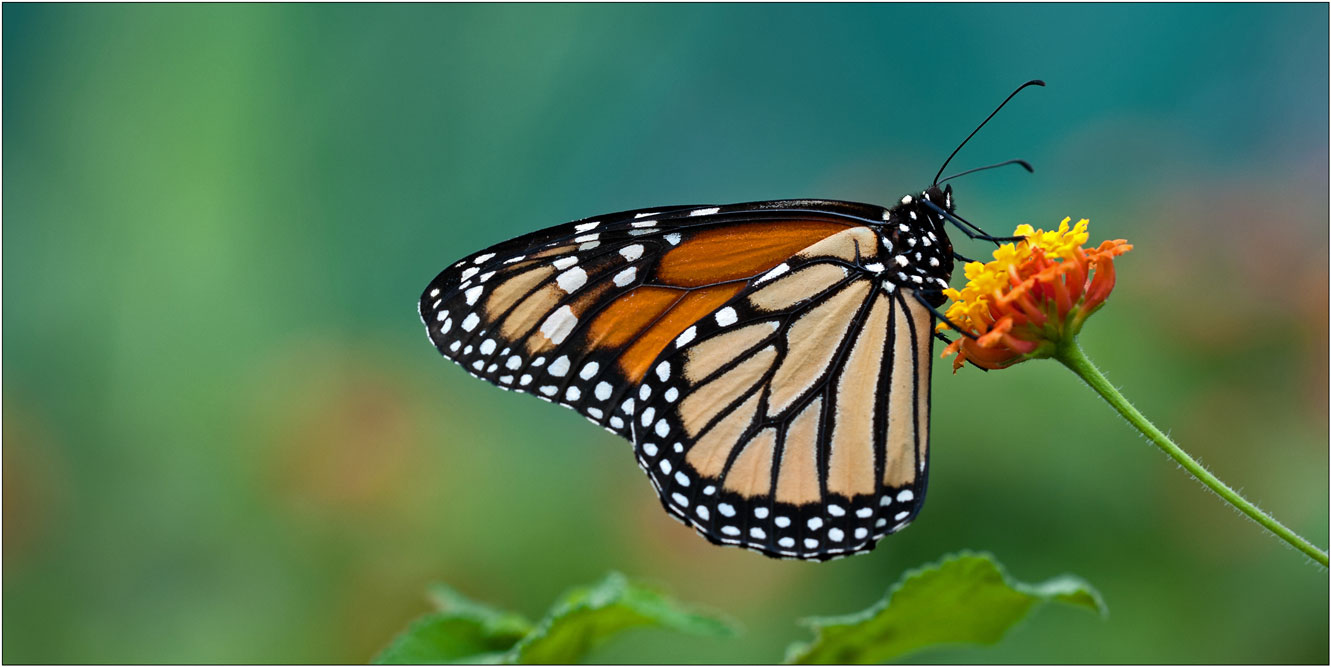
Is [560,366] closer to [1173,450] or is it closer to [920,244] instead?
[920,244]

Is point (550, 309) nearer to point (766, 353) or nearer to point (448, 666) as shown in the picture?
point (766, 353)

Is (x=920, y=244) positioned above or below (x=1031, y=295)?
above

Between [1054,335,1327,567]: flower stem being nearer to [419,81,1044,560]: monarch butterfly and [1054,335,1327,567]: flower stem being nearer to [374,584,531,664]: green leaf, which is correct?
[419,81,1044,560]: monarch butterfly

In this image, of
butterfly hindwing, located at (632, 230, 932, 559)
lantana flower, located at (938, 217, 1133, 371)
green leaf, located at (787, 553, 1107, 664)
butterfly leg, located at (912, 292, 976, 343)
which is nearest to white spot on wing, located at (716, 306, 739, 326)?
butterfly hindwing, located at (632, 230, 932, 559)

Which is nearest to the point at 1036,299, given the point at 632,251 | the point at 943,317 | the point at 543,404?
the point at 943,317

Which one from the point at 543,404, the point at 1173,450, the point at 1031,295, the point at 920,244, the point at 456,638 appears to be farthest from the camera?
the point at 543,404

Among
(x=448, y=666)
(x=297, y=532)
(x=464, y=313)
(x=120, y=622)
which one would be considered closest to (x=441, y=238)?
(x=297, y=532)

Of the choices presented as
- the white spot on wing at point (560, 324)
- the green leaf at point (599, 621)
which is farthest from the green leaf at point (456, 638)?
the white spot on wing at point (560, 324)

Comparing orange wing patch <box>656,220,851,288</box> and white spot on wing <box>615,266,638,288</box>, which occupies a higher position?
orange wing patch <box>656,220,851,288</box>
